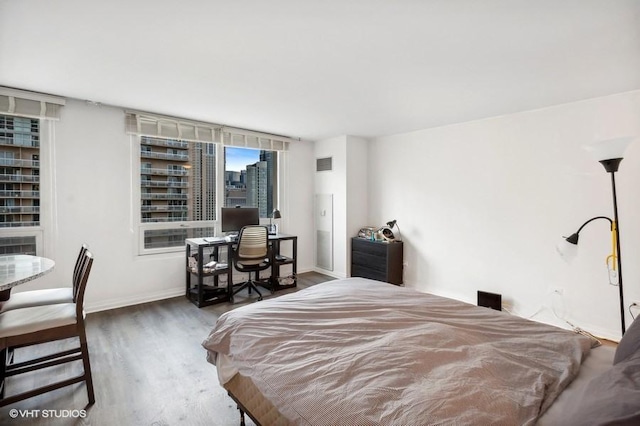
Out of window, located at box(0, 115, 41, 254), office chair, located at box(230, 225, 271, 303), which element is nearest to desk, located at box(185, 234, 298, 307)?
office chair, located at box(230, 225, 271, 303)

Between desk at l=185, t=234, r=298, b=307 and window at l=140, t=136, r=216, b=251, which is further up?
window at l=140, t=136, r=216, b=251

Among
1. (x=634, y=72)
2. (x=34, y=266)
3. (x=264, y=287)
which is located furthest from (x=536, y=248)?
(x=34, y=266)

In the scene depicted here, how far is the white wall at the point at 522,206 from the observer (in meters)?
2.87

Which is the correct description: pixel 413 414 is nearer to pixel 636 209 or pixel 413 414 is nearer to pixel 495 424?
pixel 495 424

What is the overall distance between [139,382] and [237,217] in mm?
2426

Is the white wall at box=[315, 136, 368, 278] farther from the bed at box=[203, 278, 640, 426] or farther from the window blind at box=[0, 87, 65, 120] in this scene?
the window blind at box=[0, 87, 65, 120]

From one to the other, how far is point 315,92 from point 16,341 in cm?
282

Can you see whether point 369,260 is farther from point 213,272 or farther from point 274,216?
point 213,272

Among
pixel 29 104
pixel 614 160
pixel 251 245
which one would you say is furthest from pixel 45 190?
pixel 614 160

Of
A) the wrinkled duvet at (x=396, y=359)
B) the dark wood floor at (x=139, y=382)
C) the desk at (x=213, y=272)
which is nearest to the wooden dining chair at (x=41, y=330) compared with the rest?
the dark wood floor at (x=139, y=382)

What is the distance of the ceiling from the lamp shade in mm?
556

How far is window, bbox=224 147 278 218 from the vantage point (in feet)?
14.8

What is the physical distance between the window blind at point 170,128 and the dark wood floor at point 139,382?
2.20 meters

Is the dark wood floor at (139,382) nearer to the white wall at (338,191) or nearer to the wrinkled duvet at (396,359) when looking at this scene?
the wrinkled duvet at (396,359)
